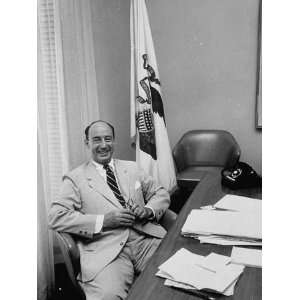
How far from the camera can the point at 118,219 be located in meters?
1.72

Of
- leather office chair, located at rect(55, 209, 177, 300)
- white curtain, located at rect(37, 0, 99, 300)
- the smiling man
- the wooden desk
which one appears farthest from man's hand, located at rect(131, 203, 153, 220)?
white curtain, located at rect(37, 0, 99, 300)

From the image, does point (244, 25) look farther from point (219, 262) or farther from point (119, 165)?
point (219, 262)

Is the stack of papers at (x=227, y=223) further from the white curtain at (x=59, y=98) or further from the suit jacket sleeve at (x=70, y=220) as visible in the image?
the white curtain at (x=59, y=98)

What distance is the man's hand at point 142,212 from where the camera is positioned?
179cm

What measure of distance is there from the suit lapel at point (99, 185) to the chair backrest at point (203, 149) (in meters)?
1.33

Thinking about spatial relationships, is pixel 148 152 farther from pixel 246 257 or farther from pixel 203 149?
pixel 246 257

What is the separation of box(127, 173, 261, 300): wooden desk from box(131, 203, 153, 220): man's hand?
0.26m

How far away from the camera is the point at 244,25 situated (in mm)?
3127

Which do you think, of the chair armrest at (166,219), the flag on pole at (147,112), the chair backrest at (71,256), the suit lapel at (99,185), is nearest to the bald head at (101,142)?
the suit lapel at (99,185)

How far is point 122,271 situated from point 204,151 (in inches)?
70.7

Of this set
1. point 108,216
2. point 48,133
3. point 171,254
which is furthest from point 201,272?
point 48,133
